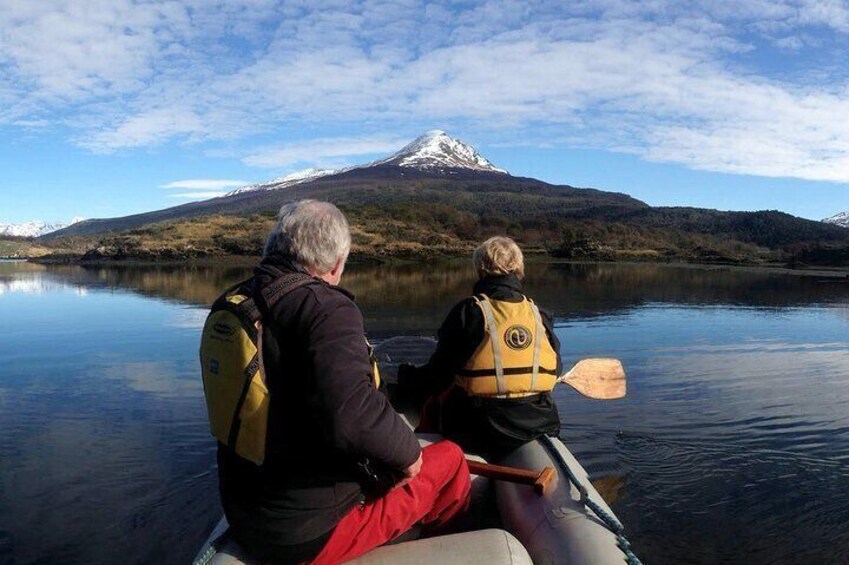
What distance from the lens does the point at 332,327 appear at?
2.75 meters

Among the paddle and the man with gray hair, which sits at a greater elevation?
the man with gray hair

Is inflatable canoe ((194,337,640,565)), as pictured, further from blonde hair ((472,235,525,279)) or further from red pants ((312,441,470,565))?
blonde hair ((472,235,525,279))

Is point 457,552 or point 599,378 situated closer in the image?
point 457,552

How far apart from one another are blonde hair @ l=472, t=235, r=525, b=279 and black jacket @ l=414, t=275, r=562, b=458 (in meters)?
0.08

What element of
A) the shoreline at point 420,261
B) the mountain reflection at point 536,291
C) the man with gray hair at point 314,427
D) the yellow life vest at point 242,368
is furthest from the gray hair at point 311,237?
the shoreline at point 420,261

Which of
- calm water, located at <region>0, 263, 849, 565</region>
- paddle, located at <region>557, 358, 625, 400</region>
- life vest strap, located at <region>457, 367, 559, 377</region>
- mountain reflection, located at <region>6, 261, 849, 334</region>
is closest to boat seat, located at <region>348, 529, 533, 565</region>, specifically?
life vest strap, located at <region>457, 367, 559, 377</region>

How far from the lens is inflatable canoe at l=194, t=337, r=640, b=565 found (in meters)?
3.13

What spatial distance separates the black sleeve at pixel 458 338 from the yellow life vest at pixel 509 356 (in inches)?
1.6

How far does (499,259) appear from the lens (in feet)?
15.8

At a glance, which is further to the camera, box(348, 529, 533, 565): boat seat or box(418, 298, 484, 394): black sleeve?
box(418, 298, 484, 394): black sleeve

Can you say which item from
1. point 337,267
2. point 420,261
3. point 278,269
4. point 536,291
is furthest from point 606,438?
point 420,261

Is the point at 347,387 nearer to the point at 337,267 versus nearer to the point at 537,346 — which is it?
the point at 337,267

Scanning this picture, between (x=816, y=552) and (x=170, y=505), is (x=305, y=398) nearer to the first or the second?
(x=170, y=505)

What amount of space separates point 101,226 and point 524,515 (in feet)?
655
